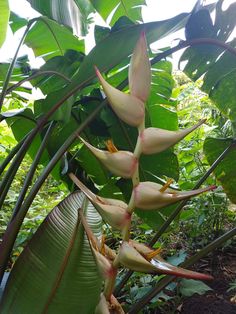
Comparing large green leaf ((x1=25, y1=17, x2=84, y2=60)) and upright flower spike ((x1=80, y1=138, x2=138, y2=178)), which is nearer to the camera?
upright flower spike ((x1=80, y1=138, x2=138, y2=178))

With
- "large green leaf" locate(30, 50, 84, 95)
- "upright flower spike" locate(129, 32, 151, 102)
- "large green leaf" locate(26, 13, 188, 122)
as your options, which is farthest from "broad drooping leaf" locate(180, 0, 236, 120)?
"upright flower spike" locate(129, 32, 151, 102)

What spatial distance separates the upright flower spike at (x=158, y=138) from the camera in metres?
0.32

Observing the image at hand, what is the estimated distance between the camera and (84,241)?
50 cm

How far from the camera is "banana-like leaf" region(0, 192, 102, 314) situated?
50 cm

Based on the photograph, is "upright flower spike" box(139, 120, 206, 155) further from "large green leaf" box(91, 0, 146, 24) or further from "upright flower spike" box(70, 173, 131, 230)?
"large green leaf" box(91, 0, 146, 24)

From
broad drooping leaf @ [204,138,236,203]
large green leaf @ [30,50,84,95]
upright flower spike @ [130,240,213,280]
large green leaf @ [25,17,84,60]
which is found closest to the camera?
upright flower spike @ [130,240,213,280]

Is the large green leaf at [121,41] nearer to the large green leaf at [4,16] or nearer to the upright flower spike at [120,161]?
the upright flower spike at [120,161]

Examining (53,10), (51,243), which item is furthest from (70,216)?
(53,10)

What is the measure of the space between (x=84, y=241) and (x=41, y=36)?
935 millimetres

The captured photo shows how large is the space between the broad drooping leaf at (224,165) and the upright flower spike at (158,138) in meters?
0.71

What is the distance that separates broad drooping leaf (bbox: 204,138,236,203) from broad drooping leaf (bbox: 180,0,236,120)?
0.09 m

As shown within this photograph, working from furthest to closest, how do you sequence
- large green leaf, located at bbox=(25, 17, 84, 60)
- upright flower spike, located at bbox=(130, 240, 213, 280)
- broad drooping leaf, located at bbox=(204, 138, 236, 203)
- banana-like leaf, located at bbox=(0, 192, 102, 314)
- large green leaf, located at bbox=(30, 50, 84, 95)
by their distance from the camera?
1. large green leaf, located at bbox=(25, 17, 84, 60)
2. broad drooping leaf, located at bbox=(204, 138, 236, 203)
3. large green leaf, located at bbox=(30, 50, 84, 95)
4. banana-like leaf, located at bbox=(0, 192, 102, 314)
5. upright flower spike, located at bbox=(130, 240, 213, 280)

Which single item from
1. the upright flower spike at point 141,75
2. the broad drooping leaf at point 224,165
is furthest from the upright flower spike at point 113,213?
the broad drooping leaf at point 224,165

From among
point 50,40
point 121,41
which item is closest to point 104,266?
point 121,41
